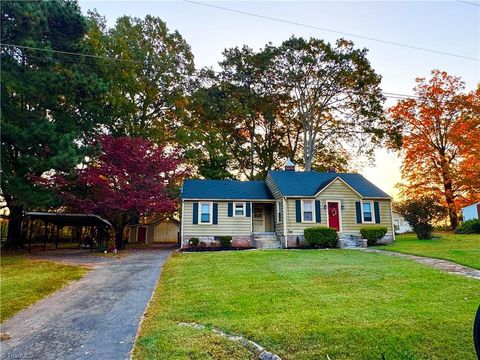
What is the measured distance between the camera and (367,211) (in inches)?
776

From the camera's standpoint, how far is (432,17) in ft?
36.1

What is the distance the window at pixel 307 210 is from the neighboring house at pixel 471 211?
14.6m

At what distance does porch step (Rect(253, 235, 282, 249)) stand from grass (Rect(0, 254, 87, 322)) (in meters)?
10.3

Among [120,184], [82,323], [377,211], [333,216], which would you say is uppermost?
[120,184]

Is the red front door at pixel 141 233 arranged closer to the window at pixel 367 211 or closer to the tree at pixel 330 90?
the tree at pixel 330 90

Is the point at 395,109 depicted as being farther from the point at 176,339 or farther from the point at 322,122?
the point at 176,339

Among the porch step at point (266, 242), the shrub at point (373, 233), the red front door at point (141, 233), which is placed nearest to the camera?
the shrub at point (373, 233)

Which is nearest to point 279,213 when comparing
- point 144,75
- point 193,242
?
point 193,242

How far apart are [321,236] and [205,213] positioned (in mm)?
7107

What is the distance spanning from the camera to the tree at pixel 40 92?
13.6m

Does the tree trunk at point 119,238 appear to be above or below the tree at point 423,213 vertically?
below

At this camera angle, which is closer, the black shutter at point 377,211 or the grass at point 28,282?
the grass at point 28,282

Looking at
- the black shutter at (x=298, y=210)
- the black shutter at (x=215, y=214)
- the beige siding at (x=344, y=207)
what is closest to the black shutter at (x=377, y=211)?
the beige siding at (x=344, y=207)

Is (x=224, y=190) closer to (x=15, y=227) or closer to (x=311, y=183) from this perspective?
(x=311, y=183)
